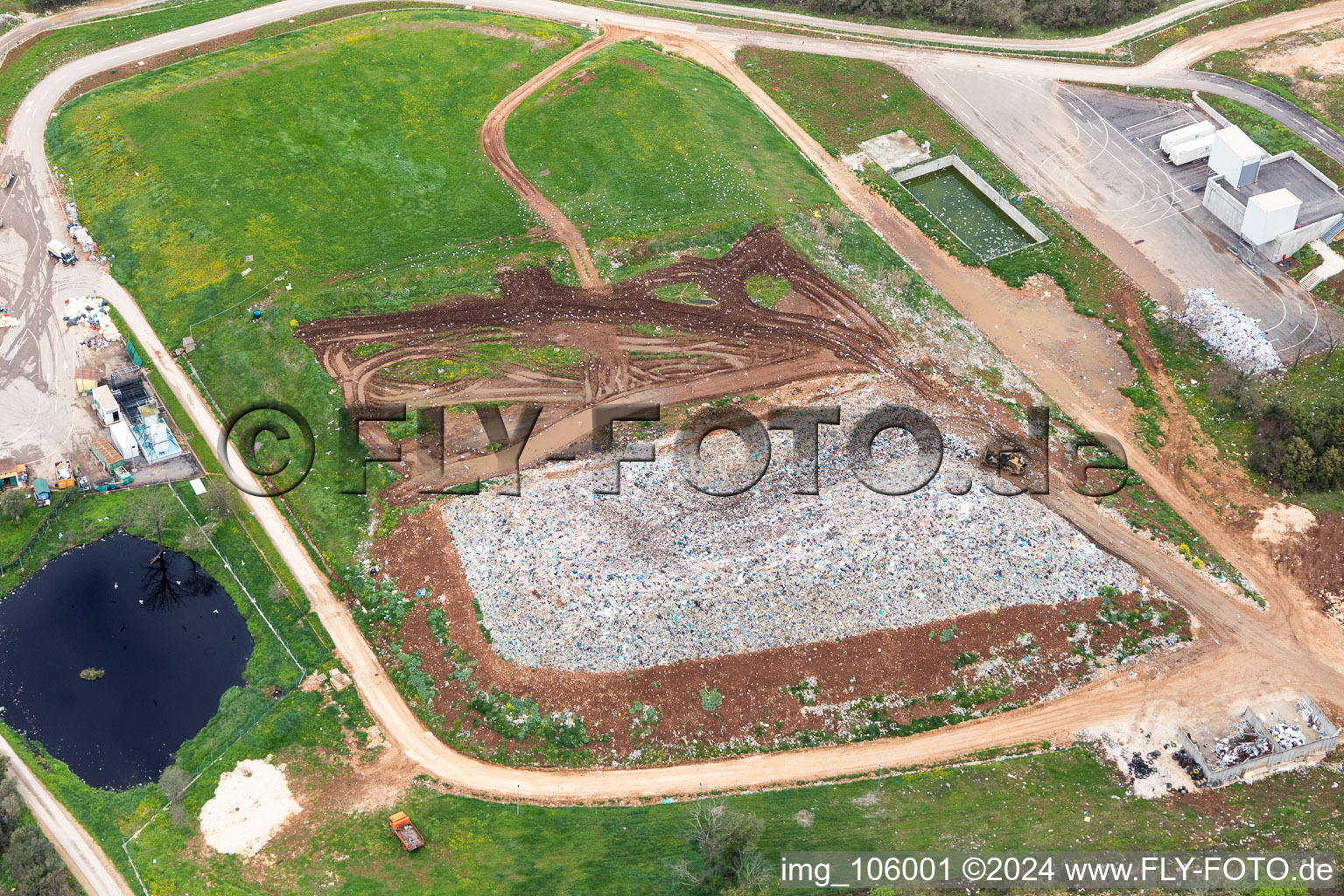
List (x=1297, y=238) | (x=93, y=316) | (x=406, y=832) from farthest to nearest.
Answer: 1. (x=1297, y=238)
2. (x=93, y=316)
3. (x=406, y=832)

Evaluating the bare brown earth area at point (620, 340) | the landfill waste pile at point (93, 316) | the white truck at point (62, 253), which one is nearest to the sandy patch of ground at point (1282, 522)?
the bare brown earth area at point (620, 340)

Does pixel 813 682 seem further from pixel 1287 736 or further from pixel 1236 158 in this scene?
pixel 1236 158

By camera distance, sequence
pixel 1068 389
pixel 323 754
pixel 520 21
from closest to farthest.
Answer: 1. pixel 323 754
2. pixel 1068 389
3. pixel 520 21

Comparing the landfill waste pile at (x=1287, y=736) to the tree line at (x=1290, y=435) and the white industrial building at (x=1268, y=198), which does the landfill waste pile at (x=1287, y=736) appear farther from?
the white industrial building at (x=1268, y=198)

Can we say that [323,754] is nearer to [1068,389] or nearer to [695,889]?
[695,889]

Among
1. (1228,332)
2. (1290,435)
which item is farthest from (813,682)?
(1228,332)

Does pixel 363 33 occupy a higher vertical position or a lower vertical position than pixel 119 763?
higher

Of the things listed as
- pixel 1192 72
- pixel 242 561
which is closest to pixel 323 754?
pixel 242 561
